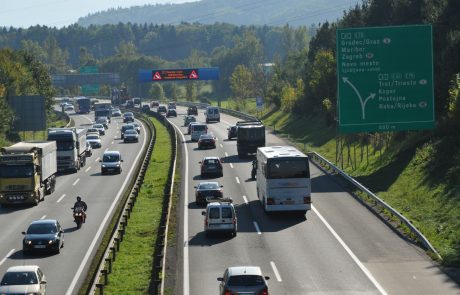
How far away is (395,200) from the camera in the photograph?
164ft

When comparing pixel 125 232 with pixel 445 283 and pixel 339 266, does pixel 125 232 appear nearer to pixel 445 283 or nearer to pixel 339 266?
pixel 339 266

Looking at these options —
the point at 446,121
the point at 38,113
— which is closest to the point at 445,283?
the point at 446,121

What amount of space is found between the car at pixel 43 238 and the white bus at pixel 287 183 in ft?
36.8

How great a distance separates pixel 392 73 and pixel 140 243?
20507mm

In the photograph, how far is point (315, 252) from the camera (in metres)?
37.0

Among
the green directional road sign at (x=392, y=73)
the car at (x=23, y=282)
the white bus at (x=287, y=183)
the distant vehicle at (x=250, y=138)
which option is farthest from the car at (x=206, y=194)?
the distant vehicle at (x=250, y=138)

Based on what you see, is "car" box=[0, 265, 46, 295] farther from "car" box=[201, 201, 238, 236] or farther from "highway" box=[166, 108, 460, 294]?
"car" box=[201, 201, 238, 236]

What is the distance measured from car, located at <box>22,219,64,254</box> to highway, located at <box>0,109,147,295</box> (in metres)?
0.36

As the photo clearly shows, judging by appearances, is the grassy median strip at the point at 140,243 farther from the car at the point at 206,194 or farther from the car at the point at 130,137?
the car at the point at 130,137

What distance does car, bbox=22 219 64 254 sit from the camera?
37.7m

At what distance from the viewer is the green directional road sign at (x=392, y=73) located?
172 ft

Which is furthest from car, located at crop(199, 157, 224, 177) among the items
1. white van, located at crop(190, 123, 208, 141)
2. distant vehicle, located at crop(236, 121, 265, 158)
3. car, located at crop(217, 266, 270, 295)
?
car, located at crop(217, 266, 270, 295)

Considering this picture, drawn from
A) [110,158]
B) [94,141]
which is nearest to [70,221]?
[110,158]

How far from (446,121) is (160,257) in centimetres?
3295
